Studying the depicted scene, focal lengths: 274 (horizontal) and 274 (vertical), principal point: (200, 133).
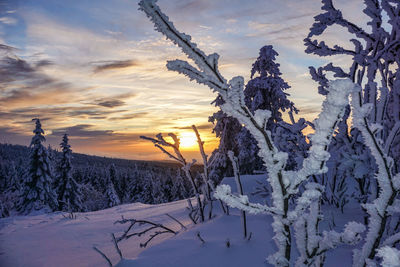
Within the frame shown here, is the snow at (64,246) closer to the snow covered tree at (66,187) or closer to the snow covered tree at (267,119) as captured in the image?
the snow covered tree at (267,119)

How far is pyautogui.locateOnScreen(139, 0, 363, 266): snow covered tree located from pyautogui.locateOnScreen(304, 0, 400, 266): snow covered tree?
17 cm

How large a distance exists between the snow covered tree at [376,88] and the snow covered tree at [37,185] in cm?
3429

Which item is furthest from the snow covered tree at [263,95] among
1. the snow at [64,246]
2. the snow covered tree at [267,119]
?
the snow covered tree at [267,119]

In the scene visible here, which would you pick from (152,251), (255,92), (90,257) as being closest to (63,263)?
(90,257)

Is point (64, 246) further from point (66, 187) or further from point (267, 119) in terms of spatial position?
point (66, 187)

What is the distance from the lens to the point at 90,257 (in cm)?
319

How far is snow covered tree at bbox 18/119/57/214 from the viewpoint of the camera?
31.9 metres

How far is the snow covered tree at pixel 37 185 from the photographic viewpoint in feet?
105

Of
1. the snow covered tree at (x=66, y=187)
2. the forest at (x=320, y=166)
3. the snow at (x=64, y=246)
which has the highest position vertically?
the forest at (x=320, y=166)

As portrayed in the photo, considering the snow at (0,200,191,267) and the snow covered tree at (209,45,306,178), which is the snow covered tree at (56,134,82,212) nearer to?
the snow covered tree at (209,45,306,178)

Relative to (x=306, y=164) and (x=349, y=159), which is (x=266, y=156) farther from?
(x=349, y=159)

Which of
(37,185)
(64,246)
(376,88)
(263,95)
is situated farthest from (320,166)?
(37,185)

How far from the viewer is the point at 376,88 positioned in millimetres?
1811

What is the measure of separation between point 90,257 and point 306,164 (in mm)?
3079
